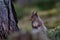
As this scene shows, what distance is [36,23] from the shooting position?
181cm

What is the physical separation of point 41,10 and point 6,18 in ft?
1.34

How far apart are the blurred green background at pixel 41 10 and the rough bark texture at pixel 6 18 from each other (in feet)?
0.34

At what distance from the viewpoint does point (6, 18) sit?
1871 millimetres

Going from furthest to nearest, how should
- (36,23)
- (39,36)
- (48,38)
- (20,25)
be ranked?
(20,25)
(36,23)
(48,38)
(39,36)

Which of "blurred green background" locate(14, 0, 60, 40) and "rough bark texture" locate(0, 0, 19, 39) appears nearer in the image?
"rough bark texture" locate(0, 0, 19, 39)

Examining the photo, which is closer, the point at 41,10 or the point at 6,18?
the point at 6,18

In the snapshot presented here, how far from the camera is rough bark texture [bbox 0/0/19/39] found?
1.86 metres

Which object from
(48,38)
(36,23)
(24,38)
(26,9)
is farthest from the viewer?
(26,9)

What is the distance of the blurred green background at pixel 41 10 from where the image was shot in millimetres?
1964

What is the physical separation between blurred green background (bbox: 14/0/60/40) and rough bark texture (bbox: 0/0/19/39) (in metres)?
0.10

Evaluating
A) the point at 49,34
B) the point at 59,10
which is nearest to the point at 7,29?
the point at 49,34

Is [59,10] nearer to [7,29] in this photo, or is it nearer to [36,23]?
[36,23]

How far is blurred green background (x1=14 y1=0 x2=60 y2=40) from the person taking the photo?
77.3 inches

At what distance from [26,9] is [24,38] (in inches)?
37.1
